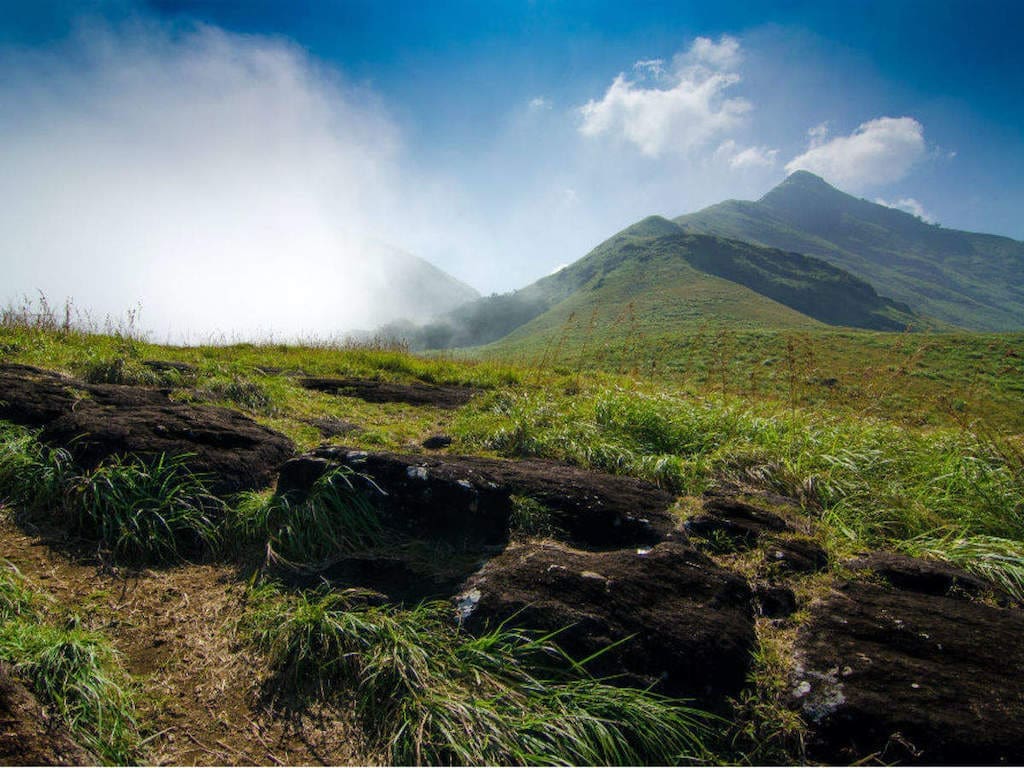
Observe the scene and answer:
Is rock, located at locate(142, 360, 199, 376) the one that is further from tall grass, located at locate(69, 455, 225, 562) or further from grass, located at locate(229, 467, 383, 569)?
grass, located at locate(229, 467, 383, 569)

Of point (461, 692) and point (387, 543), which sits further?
point (387, 543)

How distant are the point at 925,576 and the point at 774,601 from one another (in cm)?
102

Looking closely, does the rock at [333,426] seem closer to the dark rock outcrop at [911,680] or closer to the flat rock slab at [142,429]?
the flat rock slab at [142,429]

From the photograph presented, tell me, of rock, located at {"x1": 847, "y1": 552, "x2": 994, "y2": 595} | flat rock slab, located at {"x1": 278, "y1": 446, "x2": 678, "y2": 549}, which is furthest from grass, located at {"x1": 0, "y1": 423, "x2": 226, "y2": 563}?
rock, located at {"x1": 847, "y1": 552, "x2": 994, "y2": 595}

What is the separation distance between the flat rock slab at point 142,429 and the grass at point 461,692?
5.53ft

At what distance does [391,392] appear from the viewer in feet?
27.6

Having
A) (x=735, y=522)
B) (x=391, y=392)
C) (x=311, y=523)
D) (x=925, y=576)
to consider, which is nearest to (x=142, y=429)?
(x=311, y=523)

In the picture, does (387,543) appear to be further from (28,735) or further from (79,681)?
(28,735)

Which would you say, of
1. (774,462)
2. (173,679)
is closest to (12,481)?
(173,679)

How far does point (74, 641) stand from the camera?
2.26 m

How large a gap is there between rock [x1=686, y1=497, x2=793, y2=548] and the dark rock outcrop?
2.19 ft

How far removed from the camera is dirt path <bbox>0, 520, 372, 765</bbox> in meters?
2.14

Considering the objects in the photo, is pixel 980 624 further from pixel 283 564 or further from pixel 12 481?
pixel 12 481

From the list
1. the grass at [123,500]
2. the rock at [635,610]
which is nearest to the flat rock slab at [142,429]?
the grass at [123,500]
